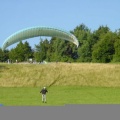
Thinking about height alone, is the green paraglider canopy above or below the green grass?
above

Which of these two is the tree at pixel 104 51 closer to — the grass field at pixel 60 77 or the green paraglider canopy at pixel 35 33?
the grass field at pixel 60 77

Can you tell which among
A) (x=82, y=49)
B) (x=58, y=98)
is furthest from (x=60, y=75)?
(x=82, y=49)

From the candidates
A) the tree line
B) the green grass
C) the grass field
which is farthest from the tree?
the green grass

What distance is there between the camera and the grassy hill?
1933 inches

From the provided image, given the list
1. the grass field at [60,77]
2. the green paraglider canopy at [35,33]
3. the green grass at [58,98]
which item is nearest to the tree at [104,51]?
the grass field at [60,77]

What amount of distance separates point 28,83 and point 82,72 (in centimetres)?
910

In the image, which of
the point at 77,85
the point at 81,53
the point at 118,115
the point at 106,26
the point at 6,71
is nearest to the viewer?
the point at 118,115

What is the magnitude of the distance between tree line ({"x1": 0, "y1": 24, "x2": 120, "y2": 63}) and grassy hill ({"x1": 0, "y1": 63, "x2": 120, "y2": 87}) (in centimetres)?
2779

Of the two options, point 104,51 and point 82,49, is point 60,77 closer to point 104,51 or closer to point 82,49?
point 104,51

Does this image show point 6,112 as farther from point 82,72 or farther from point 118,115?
point 82,72

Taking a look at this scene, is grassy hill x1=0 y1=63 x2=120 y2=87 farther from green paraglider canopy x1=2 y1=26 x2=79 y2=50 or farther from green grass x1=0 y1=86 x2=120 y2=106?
green paraglider canopy x1=2 y1=26 x2=79 y2=50

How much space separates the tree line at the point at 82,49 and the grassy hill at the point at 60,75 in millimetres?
27791

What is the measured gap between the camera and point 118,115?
1241 cm

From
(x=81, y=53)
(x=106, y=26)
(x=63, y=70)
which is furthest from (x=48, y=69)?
(x=106, y=26)
